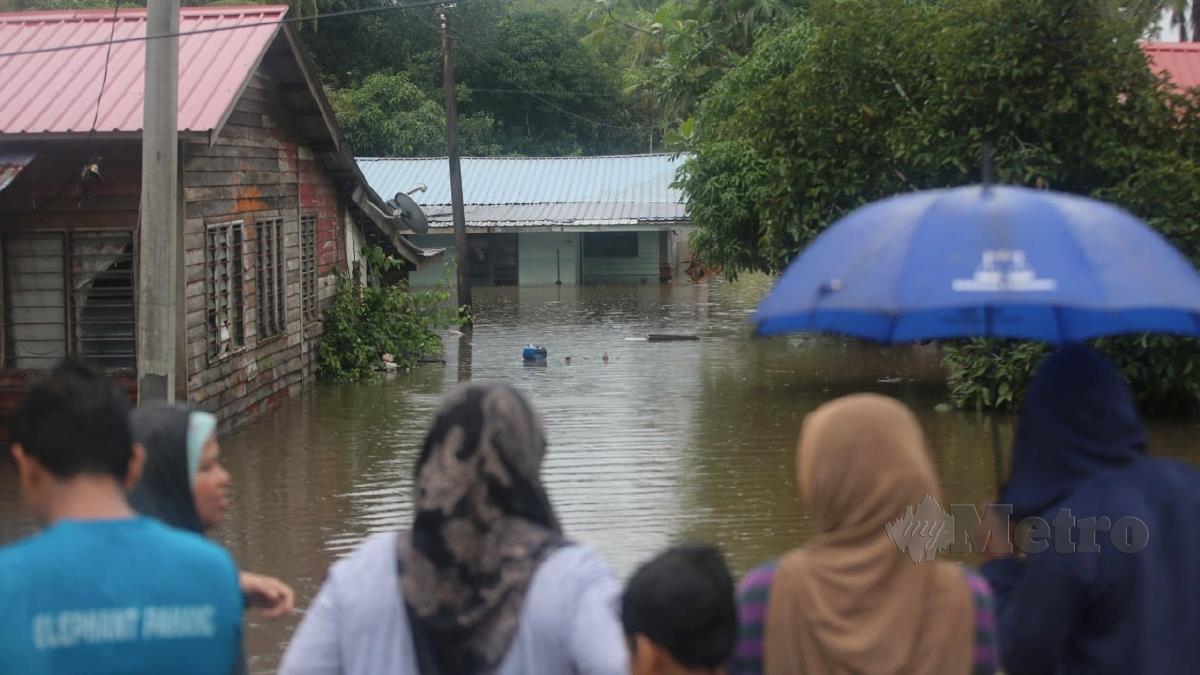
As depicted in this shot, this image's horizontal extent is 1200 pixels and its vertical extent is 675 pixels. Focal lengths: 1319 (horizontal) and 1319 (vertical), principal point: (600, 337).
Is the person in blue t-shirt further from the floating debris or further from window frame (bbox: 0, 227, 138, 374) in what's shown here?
the floating debris

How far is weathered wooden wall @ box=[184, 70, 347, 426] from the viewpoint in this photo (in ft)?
42.3

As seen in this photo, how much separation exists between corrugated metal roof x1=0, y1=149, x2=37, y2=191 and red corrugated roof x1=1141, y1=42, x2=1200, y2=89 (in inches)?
589

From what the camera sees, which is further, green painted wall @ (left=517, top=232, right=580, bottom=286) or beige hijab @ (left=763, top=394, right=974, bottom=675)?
green painted wall @ (left=517, top=232, right=580, bottom=286)

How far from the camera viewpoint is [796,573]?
2.54 metres

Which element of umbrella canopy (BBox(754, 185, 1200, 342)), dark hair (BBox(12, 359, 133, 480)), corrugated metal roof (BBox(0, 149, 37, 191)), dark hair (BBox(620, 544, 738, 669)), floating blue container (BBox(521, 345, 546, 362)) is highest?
corrugated metal roof (BBox(0, 149, 37, 191))

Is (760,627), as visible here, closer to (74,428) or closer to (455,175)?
(74,428)

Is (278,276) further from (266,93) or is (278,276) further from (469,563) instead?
(469,563)

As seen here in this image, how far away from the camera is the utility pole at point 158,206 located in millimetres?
9234

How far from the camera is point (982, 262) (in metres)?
2.95

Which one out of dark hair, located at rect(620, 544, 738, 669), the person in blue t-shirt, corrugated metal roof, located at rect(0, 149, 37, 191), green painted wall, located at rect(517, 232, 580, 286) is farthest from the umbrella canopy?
green painted wall, located at rect(517, 232, 580, 286)

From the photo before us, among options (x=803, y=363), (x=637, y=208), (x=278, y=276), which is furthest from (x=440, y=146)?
(x=278, y=276)

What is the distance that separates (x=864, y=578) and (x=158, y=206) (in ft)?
25.6

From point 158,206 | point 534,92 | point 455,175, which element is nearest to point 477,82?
point 534,92

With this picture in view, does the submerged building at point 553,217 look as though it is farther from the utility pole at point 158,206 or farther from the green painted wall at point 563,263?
the utility pole at point 158,206
